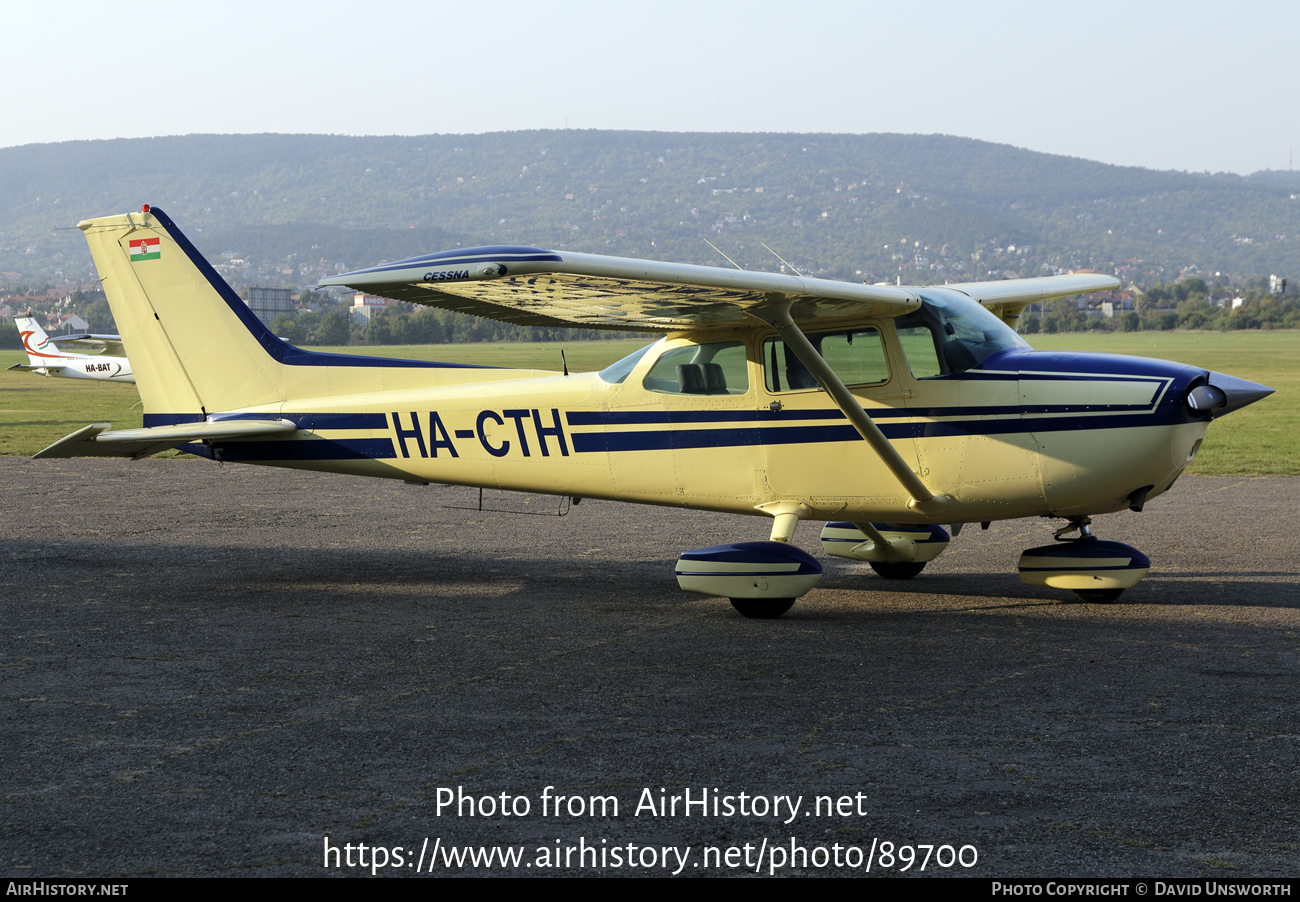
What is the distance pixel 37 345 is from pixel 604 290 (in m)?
51.4

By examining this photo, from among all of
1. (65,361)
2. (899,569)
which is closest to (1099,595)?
(899,569)

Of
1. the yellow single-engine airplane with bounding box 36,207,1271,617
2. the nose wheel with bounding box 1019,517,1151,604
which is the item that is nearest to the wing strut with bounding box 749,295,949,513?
the yellow single-engine airplane with bounding box 36,207,1271,617

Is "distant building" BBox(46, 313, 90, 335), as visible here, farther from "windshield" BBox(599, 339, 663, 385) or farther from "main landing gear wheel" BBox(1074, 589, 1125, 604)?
"main landing gear wheel" BBox(1074, 589, 1125, 604)

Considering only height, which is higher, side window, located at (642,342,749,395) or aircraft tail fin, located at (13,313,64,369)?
side window, located at (642,342,749,395)

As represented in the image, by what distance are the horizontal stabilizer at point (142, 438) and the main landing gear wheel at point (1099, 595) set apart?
6475 mm

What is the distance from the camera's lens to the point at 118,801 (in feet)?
14.1

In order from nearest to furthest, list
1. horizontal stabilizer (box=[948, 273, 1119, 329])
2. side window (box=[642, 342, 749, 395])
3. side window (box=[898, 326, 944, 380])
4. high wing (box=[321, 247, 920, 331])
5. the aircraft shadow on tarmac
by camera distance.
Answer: high wing (box=[321, 247, 920, 331]) → side window (box=[898, 326, 944, 380]) → side window (box=[642, 342, 749, 395]) → the aircraft shadow on tarmac → horizontal stabilizer (box=[948, 273, 1119, 329])

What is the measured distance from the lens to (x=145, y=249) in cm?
977

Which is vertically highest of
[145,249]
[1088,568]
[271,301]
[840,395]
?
[145,249]

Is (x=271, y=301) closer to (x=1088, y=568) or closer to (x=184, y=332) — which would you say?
(x=184, y=332)

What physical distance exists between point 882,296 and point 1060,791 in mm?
3973

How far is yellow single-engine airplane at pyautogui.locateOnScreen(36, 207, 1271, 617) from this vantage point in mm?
7531

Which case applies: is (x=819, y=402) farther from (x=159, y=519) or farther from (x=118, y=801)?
(x=159, y=519)
